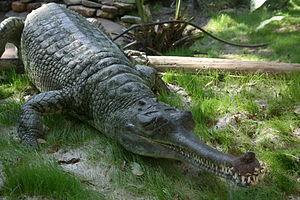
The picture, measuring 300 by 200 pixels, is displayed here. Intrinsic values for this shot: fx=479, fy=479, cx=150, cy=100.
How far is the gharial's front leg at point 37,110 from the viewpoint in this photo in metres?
3.76

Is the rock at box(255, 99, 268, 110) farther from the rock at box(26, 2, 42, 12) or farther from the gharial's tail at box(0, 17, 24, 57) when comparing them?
the rock at box(26, 2, 42, 12)

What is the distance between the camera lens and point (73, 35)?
4.45 meters

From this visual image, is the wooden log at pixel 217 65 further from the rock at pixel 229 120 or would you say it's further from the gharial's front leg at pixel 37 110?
the gharial's front leg at pixel 37 110

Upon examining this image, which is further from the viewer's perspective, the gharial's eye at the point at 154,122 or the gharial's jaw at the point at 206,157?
the gharial's eye at the point at 154,122

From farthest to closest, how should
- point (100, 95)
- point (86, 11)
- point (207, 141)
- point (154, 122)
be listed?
1. point (86, 11)
2. point (100, 95)
3. point (207, 141)
4. point (154, 122)

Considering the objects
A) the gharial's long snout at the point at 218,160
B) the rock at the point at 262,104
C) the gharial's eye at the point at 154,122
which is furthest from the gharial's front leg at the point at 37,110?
the rock at the point at 262,104

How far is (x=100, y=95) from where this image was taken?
12.5 ft

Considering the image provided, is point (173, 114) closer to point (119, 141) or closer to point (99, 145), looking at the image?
point (119, 141)

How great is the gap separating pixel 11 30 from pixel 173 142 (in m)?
2.80

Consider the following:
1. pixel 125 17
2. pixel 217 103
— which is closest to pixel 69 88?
pixel 217 103

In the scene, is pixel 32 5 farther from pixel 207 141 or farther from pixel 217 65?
pixel 207 141

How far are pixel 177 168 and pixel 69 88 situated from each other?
4.20 ft

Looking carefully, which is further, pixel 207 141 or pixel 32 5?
pixel 32 5

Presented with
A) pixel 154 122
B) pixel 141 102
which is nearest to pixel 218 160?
pixel 154 122
